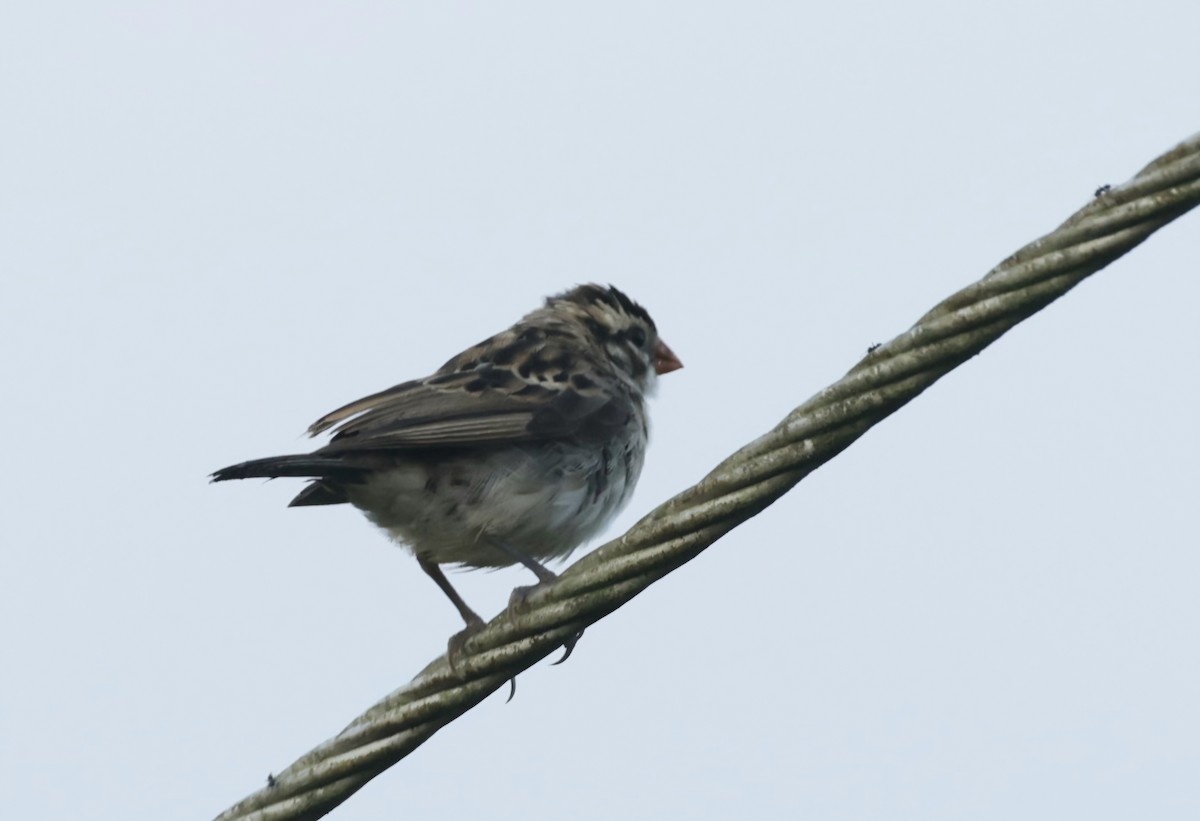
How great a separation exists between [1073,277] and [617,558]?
1.34 m

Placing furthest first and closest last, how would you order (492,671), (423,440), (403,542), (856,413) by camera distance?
(403,542), (423,440), (492,671), (856,413)

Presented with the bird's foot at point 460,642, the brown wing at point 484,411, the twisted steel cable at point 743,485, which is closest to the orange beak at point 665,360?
the brown wing at point 484,411

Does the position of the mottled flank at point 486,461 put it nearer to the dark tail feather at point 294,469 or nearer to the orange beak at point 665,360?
the dark tail feather at point 294,469

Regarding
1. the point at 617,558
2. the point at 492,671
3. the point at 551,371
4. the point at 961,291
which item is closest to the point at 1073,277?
the point at 961,291

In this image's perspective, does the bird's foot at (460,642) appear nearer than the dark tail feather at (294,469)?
Yes

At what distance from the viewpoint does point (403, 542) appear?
24.6 ft

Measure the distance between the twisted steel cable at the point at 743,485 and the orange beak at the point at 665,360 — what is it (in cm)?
476

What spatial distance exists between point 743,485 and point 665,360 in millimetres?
5326

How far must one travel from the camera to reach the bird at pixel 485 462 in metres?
6.98

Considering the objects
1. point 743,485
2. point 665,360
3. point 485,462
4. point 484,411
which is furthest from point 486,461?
point 743,485

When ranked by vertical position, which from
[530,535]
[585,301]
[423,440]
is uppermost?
[585,301]

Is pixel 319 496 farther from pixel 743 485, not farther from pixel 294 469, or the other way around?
pixel 743 485

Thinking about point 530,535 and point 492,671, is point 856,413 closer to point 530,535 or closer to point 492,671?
point 492,671

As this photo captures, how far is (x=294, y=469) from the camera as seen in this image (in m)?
6.52
